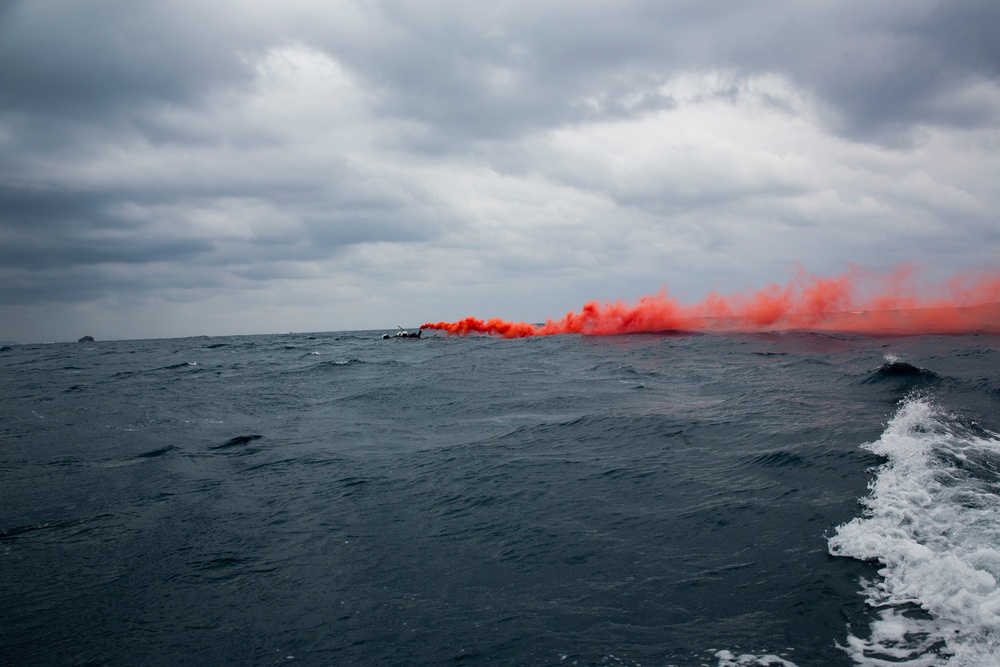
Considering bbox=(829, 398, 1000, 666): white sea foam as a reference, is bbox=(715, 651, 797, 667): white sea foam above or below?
below

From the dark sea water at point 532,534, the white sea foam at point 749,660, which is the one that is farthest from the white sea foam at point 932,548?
the white sea foam at point 749,660

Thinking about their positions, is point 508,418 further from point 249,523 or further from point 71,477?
point 71,477

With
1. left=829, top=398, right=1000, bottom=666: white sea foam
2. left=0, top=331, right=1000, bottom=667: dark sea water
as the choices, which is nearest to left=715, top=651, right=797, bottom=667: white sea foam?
left=0, top=331, right=1000, bottom=667: dark sea water

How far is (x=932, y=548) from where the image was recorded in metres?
7.95

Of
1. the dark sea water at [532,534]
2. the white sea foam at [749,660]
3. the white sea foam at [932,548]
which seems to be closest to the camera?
the white sea foam at [749,660]

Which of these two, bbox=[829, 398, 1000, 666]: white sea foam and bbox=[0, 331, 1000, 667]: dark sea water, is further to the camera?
bbox=[0, 331, 1000, 667]: dark sea water

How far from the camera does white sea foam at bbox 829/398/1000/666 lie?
6.05m

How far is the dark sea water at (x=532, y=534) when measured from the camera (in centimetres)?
660

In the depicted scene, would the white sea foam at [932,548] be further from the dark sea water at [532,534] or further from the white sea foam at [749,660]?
the white sea foam at [749,660]

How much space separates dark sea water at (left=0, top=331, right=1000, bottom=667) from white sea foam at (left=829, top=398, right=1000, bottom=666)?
0.12 ft

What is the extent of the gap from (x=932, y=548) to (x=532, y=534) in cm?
544

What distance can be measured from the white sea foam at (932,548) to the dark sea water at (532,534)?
0.04 metres

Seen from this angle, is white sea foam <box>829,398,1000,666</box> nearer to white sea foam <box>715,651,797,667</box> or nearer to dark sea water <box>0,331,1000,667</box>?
dark sea water <box>0,331,1000,667</box>

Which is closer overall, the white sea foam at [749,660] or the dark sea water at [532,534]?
the white sea foam at [749,660]
